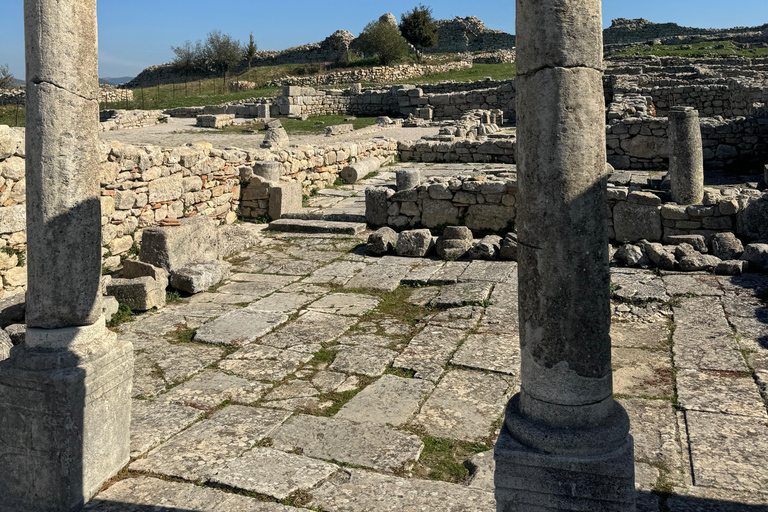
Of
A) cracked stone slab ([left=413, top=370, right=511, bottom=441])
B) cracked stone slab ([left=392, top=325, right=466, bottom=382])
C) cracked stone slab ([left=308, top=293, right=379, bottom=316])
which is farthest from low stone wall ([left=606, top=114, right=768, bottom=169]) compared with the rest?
cracked stone slab ([left=413, top=370, right=511, bottom=441])

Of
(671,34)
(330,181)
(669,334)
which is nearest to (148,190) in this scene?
A: (330,181)

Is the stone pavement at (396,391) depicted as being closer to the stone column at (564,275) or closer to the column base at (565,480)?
the column base at (565,480)

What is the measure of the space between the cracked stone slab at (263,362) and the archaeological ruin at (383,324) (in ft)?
0.09

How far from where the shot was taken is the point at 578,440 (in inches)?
119

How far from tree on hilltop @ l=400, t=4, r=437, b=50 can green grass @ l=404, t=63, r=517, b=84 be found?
7.93 meters

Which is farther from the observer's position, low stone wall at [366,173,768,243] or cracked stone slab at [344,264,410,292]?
low stone wall at [366,173,768,243]

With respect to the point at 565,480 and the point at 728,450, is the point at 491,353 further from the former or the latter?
the point at 565,480

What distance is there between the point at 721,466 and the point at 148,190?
817 cm

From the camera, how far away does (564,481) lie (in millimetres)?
3021

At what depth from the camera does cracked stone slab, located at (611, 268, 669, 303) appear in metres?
7.57

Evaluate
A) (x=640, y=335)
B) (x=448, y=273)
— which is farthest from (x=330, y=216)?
(x=640, y=335)

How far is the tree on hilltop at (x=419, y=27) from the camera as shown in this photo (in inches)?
1825

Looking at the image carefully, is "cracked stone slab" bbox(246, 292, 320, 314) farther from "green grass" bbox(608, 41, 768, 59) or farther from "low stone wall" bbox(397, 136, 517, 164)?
"green grass" bbox(608, 41, 768, 59)

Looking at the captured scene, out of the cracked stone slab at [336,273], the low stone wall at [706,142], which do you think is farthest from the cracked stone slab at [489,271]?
the low stone wall at [706,142]
